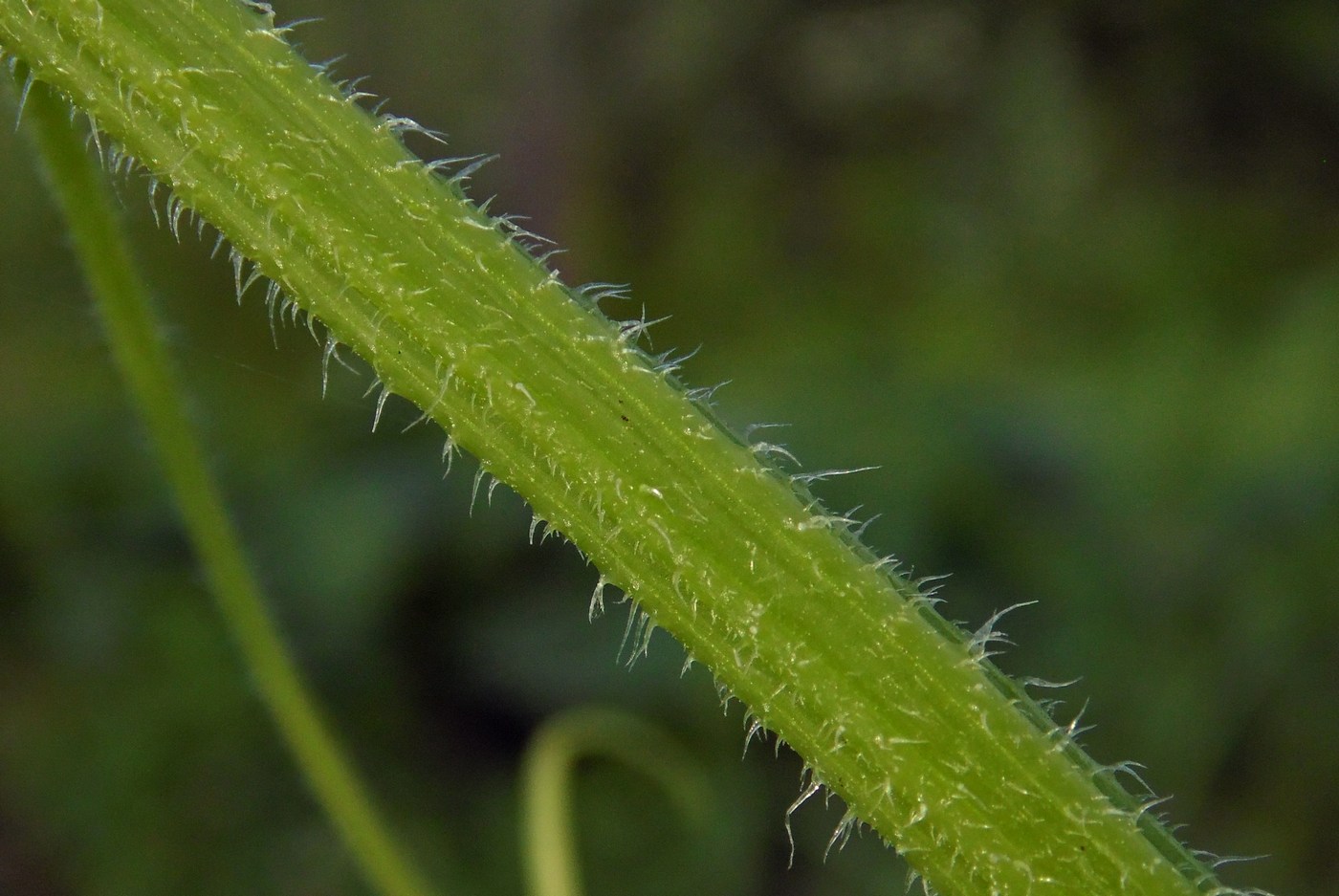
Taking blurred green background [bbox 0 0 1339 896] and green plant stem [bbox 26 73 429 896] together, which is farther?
blurred green background [bbox 0 0 1339 896]

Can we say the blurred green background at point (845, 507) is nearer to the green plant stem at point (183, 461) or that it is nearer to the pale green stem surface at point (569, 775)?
the pale green stem surface at point (569, 775)

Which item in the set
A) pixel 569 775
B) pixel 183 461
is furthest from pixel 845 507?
pixel 183 461

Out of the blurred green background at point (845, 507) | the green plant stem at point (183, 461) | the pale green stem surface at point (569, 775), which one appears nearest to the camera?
the green plant stem at point (183, 461)

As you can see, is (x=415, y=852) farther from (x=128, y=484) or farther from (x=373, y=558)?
(x=128, y=484)

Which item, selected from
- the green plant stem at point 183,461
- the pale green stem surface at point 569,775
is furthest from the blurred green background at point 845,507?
the green plant stem at point 183,461

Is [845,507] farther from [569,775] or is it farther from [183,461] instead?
[183,461]

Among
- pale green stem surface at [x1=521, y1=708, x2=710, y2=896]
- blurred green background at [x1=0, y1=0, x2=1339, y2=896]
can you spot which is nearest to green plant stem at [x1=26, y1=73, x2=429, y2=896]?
pale green stem surface at [x1=521, y1=708, x2=710, y2=896]

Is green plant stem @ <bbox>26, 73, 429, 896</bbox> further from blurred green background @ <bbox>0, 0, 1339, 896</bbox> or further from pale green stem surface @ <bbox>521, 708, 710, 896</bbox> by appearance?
blurred green background @ <bbox>0, 0, 1339, 896</bbox>
